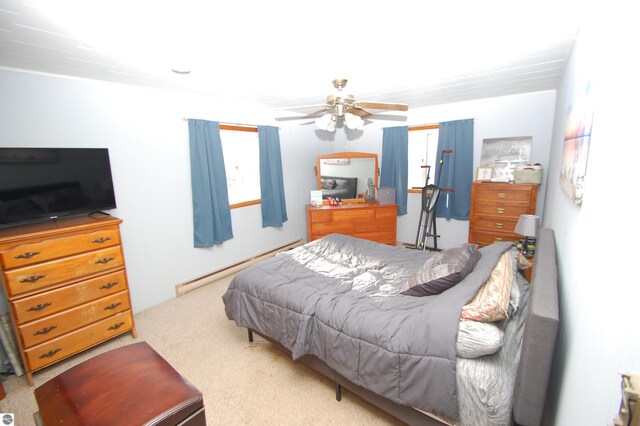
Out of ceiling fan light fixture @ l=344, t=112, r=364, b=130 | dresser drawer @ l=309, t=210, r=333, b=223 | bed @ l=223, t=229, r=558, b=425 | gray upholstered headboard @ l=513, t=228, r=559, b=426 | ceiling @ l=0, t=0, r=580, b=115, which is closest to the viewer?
gray upholstered headboard @ l=513, t=228, r=559, b=426

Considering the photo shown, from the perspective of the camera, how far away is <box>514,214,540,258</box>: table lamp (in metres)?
2.59

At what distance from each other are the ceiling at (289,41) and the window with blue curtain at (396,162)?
1483mm

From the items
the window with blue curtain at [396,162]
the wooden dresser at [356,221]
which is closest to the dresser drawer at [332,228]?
the wooden dresser at [356,221]

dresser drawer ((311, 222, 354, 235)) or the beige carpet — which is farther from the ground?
dresser drawer ((311, 222, 354, 235))

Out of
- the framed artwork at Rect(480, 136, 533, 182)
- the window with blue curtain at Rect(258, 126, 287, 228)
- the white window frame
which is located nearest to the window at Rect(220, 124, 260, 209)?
the window with blue curtain at Rect(258, 126, 287, 228)

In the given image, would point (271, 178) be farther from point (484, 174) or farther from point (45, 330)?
point (484, 174)

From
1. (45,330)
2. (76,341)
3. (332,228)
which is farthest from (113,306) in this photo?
(332,228)

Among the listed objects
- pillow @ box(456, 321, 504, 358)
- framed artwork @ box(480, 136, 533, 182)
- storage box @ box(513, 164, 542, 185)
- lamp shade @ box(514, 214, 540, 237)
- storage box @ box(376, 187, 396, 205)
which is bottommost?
pillow @ box(456, 321, 504, 358)

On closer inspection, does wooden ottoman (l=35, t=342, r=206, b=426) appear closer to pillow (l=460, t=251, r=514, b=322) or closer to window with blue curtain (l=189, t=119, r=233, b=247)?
pillow (l=460, t=251, r=514, b=322)

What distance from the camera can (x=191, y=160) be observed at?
323cm

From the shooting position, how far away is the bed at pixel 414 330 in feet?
3.97

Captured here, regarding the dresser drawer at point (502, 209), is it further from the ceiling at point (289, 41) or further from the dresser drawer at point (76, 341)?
the dresser drawer at point (76, 341)

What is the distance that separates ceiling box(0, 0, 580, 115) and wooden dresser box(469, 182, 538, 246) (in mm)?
1204

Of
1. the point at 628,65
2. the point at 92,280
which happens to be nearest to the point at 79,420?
the point at 92,280
